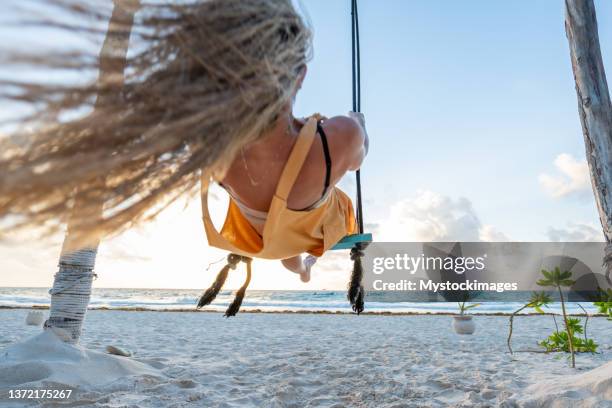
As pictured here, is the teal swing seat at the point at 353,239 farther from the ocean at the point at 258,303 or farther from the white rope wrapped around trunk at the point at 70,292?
the ocean at the point at 258,303

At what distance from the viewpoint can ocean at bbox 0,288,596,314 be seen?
11.8 m

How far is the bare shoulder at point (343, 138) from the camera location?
1134mm

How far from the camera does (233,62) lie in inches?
29.3

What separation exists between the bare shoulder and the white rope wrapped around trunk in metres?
2.45

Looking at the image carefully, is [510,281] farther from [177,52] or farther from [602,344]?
[177,52]

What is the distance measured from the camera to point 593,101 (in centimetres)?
213

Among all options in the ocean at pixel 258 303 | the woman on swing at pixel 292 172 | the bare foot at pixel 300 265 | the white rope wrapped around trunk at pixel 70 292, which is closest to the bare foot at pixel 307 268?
the bare foot at pixel 300 265

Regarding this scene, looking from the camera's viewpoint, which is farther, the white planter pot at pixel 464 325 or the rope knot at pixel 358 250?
the white planter pot at pixel 464 325

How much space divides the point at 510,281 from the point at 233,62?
13113 millimetres

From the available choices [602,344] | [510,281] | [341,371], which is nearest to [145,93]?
[341,371]

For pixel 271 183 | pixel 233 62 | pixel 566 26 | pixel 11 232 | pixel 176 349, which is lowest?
pixel 176 349

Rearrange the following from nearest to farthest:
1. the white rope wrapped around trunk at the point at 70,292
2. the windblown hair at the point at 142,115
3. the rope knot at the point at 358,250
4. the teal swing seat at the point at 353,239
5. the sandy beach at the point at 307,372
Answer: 1. the windblown hair at the point at 142,115
2. the teal swing seat at the point at 353,239
3. the rope knot at the point at 358,250
4. the sandy beach at the point at 307,372
5. the white rope wrapped around trunk at the point at 70,292

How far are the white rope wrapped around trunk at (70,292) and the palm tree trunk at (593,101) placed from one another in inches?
121

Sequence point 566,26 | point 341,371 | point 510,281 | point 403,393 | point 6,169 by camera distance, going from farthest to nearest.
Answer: point 510,281
point 341,371
point 403,393
point 566,26
point 6,169
